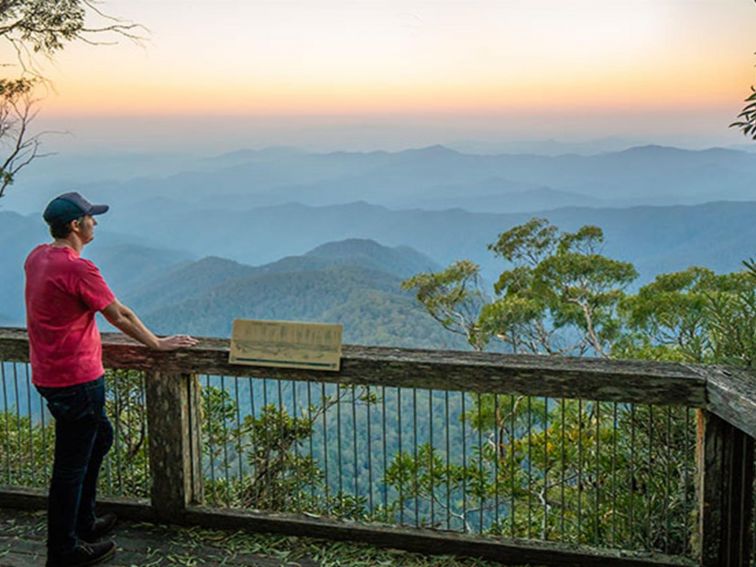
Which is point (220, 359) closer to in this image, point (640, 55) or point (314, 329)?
point (314, 329)

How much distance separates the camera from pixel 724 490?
2547mm

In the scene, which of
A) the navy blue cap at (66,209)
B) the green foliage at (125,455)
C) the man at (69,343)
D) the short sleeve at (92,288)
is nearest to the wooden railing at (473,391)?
the green foliage at (125,455)

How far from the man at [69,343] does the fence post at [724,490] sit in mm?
2090

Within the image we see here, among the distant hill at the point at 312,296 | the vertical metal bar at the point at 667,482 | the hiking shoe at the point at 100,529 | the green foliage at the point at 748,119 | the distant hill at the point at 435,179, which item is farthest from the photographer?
the distant hill at the point at 435,179

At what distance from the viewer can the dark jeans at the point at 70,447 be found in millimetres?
2701

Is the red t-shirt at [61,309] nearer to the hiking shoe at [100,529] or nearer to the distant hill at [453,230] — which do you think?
the hiking shoe at [100,529]

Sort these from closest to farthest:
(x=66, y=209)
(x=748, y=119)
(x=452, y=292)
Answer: (x=748, y=119), (x=66, y=209), (x=452, y=292)

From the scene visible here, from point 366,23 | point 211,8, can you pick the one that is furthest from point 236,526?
point 366,23

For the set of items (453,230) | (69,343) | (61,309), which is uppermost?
(453,230)

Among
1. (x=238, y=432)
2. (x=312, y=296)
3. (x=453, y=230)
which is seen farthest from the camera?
(x=453, y=230)

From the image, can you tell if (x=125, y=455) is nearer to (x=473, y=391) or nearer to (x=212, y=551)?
(x=212, y=551)

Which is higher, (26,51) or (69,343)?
(26,51)

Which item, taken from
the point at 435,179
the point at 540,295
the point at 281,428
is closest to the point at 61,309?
the point at 281,428

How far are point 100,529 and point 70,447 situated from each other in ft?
1.87
